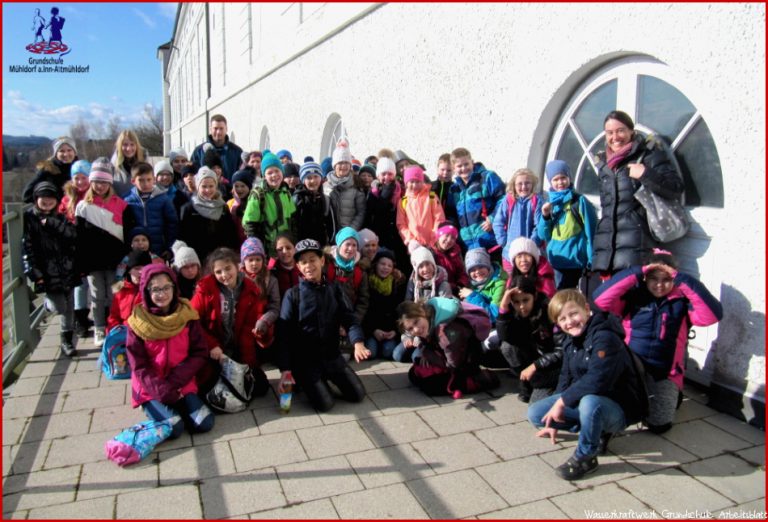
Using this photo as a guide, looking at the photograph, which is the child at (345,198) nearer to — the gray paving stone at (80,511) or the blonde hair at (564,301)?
the blonde hair at (564,301)

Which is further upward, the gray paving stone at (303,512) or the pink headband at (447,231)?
the pink headband at (447,231)

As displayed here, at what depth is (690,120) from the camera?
376 cm

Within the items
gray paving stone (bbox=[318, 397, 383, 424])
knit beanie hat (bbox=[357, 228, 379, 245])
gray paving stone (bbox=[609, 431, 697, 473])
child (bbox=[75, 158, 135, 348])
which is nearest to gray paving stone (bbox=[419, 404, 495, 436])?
gray paving stone (bbox=[318, 397, 383, 424])

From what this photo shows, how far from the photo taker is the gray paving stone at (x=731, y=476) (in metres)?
2.68

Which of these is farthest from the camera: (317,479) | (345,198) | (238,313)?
(345,198)

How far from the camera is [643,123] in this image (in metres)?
4.15

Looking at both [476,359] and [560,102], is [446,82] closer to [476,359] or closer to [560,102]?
[560,102]

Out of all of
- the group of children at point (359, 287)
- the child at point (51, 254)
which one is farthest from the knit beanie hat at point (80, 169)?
the child at point (51, 254)

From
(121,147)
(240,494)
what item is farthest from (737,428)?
(121,147)

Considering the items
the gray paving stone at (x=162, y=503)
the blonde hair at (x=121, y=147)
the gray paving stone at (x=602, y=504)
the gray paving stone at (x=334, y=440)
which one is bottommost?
the gray paving stone at (x=162, y=503)

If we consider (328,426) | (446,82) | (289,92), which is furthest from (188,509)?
(289,92)

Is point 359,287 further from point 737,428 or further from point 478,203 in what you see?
Result: point 737,428

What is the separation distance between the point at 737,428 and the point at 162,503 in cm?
316

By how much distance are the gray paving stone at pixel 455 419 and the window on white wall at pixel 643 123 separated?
202 centimetres
